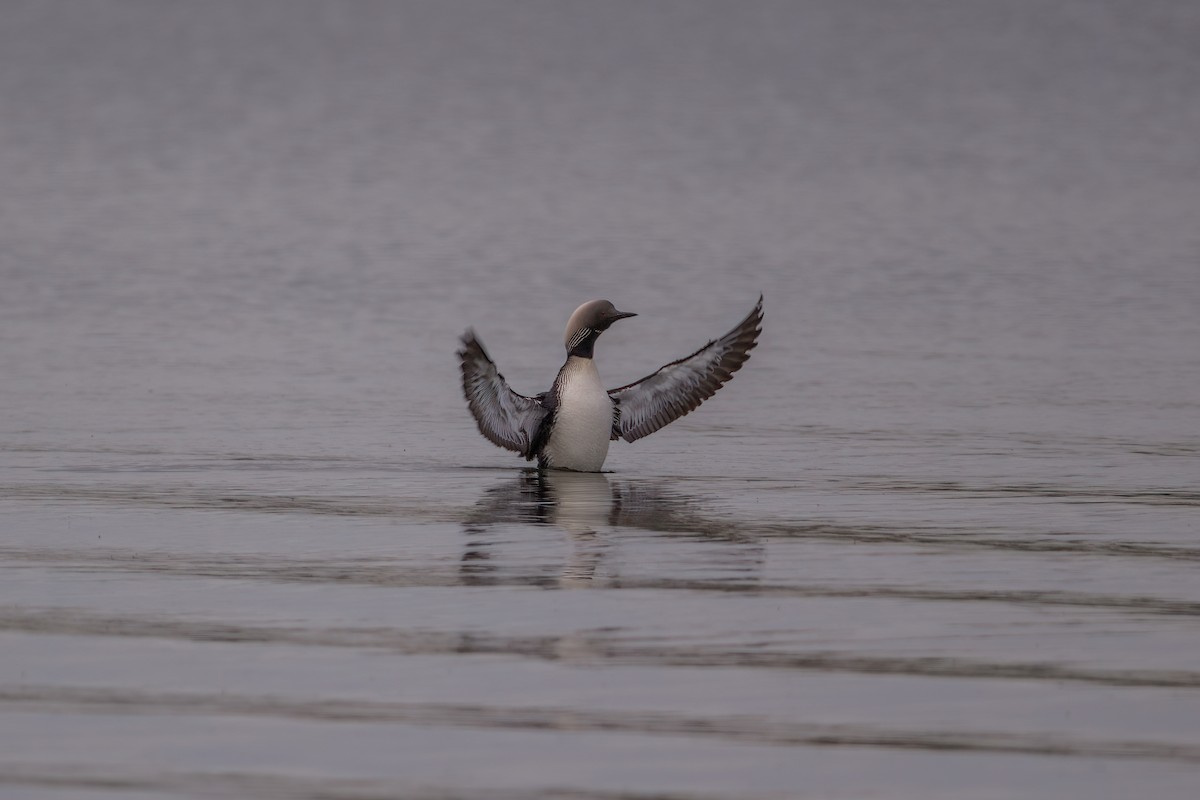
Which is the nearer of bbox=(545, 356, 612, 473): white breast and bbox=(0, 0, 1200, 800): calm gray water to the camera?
bbox=(0, 0, 1200, 800): calm gray water

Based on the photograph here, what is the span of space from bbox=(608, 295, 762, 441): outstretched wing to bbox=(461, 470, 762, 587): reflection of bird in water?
54cm

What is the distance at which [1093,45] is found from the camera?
6944 centimetres

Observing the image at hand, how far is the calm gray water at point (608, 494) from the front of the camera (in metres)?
7.16

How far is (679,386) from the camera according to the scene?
12.9 m

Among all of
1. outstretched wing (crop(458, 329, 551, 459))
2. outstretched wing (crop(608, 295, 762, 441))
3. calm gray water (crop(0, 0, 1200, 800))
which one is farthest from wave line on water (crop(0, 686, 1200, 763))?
outstretched wing (crop(608, 295, 762, 441))

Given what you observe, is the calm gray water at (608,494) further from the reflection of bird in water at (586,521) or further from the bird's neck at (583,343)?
the bird's neck at (583,343)

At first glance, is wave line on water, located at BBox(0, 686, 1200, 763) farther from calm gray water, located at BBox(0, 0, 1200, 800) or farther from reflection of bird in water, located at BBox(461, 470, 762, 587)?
reflection of bird in water, located at BBox(461, 470, 762, 587)

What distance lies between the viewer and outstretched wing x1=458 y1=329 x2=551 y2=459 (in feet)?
40.5

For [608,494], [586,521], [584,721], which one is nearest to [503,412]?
[608,494]

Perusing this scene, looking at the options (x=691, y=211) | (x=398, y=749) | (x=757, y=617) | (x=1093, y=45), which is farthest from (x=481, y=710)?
(x=1093, y=45)

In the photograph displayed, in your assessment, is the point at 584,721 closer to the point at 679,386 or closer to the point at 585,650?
the point at 585,650

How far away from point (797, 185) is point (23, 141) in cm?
1540

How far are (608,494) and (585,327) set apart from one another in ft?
3.67

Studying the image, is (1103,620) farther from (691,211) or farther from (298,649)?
(691,211)
